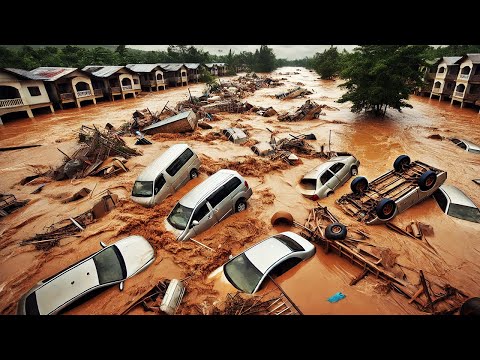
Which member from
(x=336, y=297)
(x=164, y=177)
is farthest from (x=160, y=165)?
(x=336, y=297)

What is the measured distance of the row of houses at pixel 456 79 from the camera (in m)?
27.9

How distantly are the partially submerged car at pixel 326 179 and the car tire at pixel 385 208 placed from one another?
2428 mm

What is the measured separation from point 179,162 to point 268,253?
6439 millimetres

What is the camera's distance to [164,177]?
420 inches

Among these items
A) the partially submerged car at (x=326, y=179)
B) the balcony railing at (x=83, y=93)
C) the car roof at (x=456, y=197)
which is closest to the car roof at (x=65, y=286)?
the partially submerged car at (x=326, y=179)

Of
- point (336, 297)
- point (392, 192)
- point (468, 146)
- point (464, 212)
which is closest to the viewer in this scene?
point (336, 297)

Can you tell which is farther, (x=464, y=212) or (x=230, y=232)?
(x=464, y=212)

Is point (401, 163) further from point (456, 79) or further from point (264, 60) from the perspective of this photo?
point (264, 60)

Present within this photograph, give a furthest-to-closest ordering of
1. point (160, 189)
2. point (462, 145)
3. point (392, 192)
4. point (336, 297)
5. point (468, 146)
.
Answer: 1. point (462, 145)
2. point (468, 146)
3. point (160, 189)
4. point (392, 192)
5. point (336, 297)

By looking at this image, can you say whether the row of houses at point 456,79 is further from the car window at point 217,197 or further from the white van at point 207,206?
the car window at point 217,197

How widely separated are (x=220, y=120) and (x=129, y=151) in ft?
36.9

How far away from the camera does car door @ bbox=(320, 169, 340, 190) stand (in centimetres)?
1092
